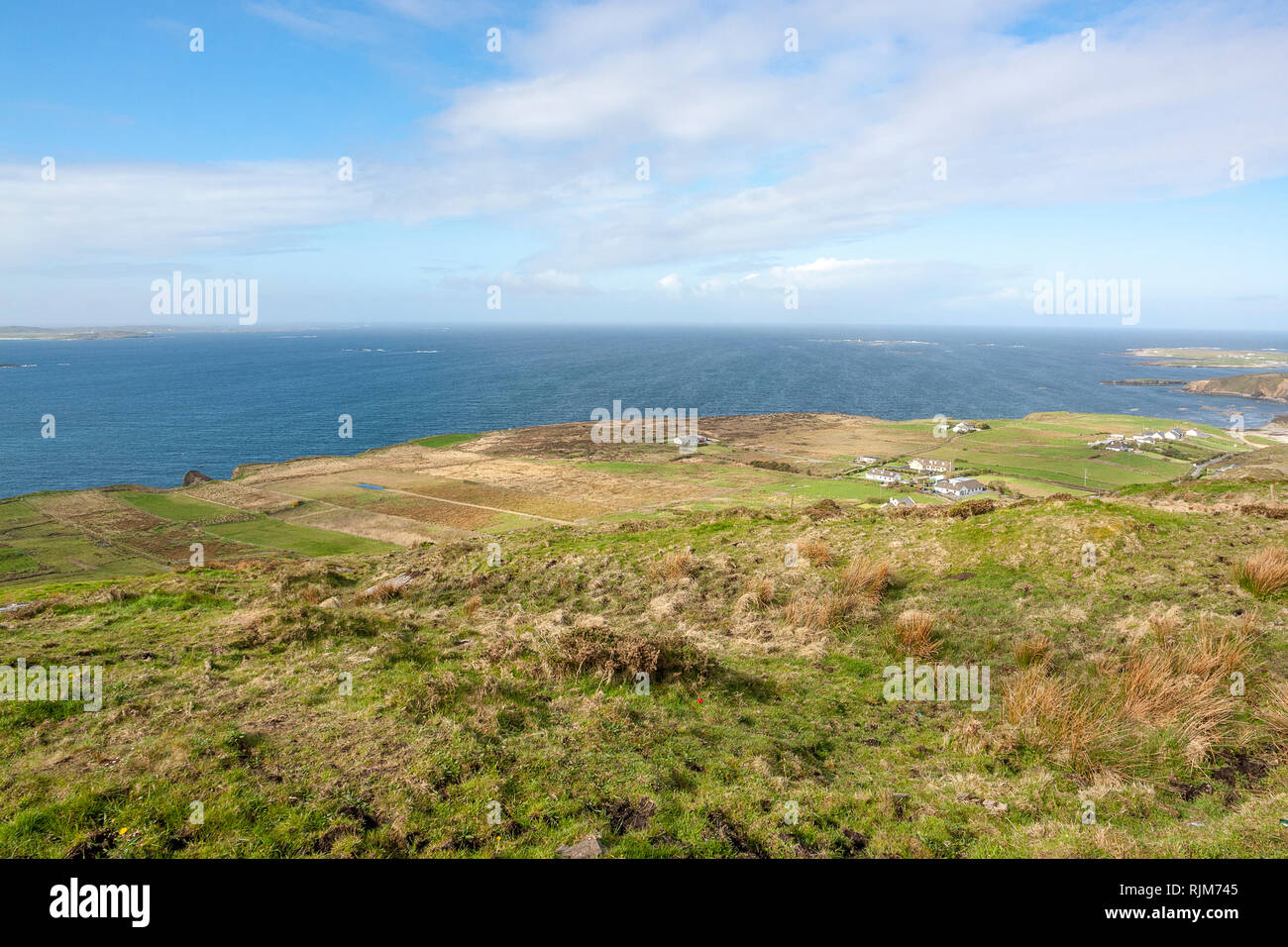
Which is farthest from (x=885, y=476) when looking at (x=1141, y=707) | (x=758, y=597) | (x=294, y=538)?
(x=1141, y=707)

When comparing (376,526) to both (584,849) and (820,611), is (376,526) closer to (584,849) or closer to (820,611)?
(820,611)

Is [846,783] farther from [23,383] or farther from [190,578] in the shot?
[23,383]

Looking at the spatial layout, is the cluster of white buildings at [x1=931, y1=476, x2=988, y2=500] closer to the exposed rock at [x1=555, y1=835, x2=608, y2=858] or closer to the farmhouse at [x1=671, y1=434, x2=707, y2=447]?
the farmhouse at [x1=671, y1=434, x2=707, y2=447]

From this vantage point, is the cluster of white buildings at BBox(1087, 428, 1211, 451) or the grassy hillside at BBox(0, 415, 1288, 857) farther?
the cluster of white buildings at BBox(1087, 428, 1211, 451)

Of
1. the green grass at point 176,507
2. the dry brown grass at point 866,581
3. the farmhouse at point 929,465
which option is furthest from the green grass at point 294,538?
the farmhouse at point 929,465

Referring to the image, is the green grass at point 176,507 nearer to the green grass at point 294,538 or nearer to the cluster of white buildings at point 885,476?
the green grass at point 294,538

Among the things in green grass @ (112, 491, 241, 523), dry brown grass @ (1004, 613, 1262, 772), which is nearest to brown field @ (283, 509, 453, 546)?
green grass @ (112, 491, 241, 523)
